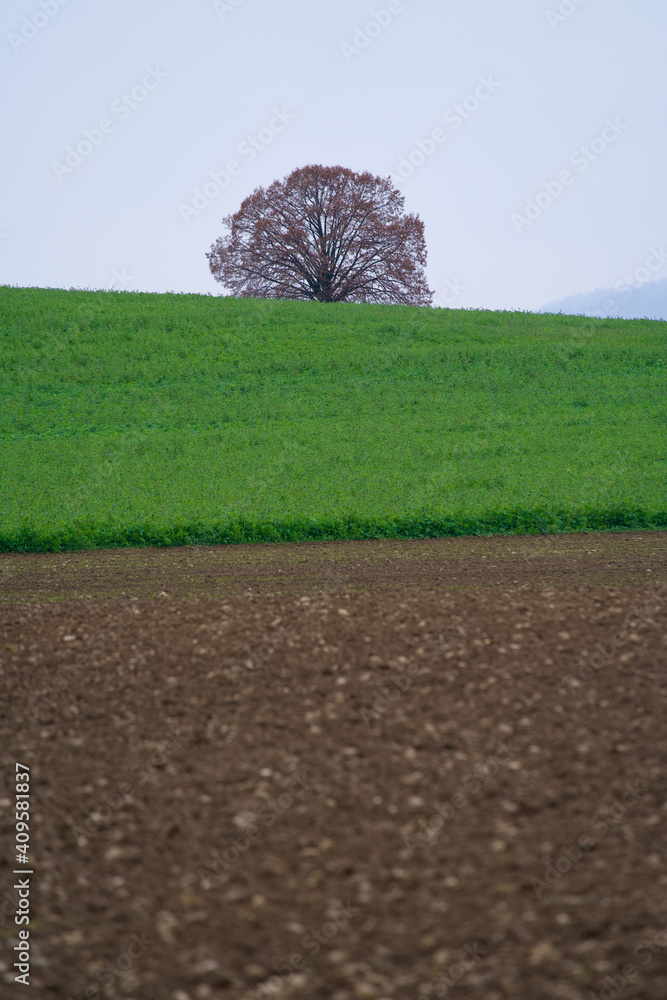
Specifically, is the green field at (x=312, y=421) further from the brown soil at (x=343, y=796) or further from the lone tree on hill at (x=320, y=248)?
the lone tree on hill at (x=320, y=248)

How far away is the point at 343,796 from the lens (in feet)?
15.0

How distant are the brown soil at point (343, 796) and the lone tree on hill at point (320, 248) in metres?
40.0

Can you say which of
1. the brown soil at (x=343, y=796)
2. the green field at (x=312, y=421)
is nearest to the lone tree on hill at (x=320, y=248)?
the green field at (x=312, y=421)

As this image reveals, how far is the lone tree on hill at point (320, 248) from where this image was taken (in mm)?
44844

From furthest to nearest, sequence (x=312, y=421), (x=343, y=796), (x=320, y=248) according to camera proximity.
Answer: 1. (x=320, y=248)
2. (x=312, y=421)
3. (x=343, y=796)

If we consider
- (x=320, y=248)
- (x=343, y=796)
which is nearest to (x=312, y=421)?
(x=343, y=796)

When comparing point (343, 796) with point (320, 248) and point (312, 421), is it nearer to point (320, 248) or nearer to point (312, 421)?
point (312, 421)

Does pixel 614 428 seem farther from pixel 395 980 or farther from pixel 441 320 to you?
pixel 395 980

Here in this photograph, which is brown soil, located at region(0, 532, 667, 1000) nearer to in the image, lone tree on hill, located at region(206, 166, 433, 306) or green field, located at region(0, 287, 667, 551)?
green field, located at region(0, 287, 667, 551)

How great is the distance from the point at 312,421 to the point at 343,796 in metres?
15.8

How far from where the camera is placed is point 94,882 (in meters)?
4.03

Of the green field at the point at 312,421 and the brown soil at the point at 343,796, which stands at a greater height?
the green field at the point at 312,421

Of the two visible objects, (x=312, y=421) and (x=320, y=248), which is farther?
(x=320, y=248)

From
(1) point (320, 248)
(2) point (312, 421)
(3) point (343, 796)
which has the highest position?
(1) point (320, 248)
